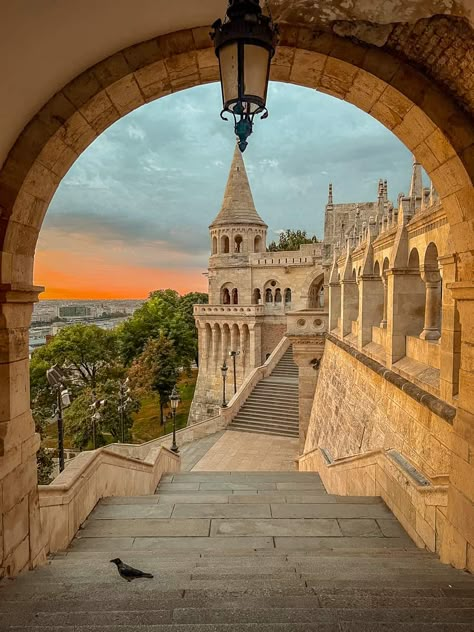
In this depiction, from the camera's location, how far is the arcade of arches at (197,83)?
3.42 metres

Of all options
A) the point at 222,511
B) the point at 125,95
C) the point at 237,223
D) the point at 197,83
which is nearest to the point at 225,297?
the point at 237,223

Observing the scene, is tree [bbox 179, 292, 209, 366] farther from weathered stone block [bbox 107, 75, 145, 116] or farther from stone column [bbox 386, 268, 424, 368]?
weathered stone block [bbox 107, 75, 145, 116]

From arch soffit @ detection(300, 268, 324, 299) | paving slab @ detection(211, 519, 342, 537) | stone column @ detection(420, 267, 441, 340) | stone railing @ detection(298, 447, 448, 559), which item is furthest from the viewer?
arch soffit @ detection(300, 268, 324, 299)

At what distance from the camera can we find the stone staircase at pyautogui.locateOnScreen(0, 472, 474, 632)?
2.67m

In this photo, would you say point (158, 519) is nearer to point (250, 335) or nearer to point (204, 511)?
point (204, 511)

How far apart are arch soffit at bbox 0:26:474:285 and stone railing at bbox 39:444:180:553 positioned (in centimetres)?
246

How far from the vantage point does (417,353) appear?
25.8ft

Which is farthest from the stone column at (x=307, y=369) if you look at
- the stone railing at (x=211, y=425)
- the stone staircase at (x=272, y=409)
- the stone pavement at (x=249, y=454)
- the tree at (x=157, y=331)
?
the tree at (x=157, y=331)

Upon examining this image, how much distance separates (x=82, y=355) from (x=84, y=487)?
94.9 feet

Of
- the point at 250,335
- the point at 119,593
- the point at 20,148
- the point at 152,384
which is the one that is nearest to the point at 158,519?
the point at 119,593

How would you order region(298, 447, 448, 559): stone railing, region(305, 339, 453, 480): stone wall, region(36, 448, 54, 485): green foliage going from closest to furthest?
region(298, 447, 448, 559): stone railing < region(305, 339, 453, 480): stone wall < region(36, 448, 54, 485): green foliage

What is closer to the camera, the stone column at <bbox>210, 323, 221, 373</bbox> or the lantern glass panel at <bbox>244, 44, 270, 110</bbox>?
the lantern glass panel at <bbox>244, 44, 270, 110</bbox>

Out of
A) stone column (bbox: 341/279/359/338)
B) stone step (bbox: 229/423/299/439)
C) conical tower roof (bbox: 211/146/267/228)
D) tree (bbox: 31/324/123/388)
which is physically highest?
conical tower roof (bbox: 211/146/267/228)

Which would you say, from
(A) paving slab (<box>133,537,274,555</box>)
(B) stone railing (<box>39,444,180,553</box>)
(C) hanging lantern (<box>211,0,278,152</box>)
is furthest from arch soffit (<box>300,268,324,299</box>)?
(C) hanging lantern (<box>211,0,278,152</box>)
